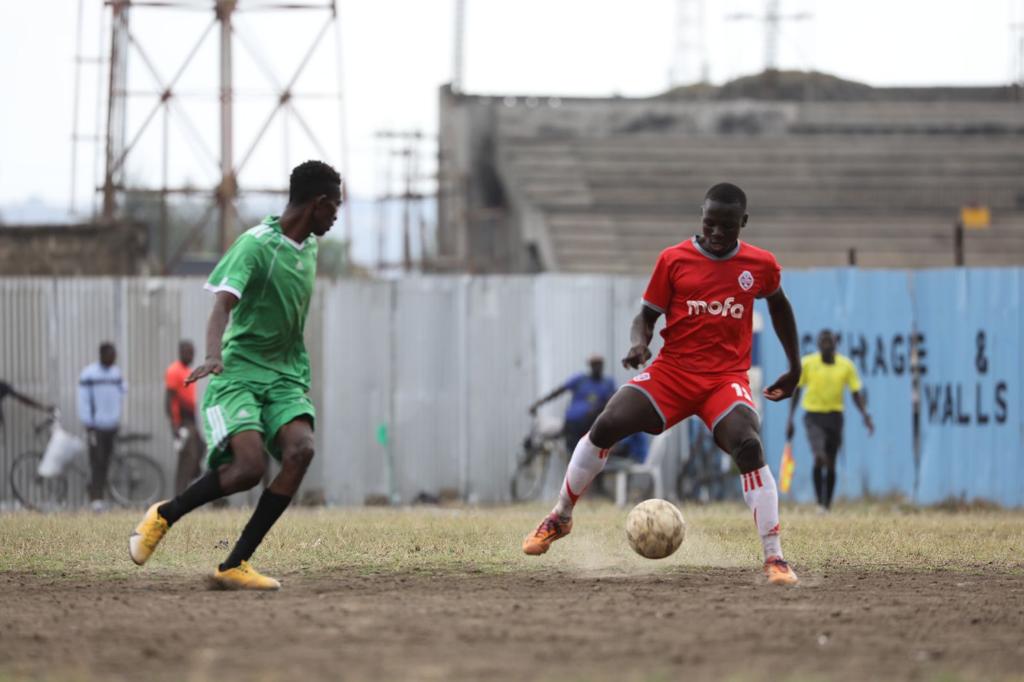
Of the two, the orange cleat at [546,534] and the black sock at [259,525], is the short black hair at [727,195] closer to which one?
the orange cleat at [546,534]

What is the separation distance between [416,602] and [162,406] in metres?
15.3

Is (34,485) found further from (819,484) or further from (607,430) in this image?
(607,430)

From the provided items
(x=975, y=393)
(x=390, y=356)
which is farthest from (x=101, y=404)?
(x=975, y=393)

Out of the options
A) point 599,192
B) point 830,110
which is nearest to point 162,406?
point 599,192

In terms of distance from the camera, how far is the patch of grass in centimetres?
1048

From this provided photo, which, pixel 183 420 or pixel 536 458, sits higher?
pixel 183 420

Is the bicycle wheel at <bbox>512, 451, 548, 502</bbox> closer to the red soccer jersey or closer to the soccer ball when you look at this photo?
the soccer ball

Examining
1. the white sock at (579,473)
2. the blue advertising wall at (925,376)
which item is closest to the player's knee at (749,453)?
the white sock at (579,473)

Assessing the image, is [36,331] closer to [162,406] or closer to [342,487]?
[162,406]

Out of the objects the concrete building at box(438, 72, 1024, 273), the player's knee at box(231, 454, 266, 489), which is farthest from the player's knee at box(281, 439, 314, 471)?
the concrete building at box(438, 72, 1024, 273)

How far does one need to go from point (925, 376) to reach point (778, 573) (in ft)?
41.4

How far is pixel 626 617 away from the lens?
7.63 m

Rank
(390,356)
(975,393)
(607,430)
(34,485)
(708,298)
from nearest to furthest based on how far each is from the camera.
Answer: (708,298) → (607,430) → (975,393) → (34,485) → (390,356)

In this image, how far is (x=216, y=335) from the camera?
8.66m
